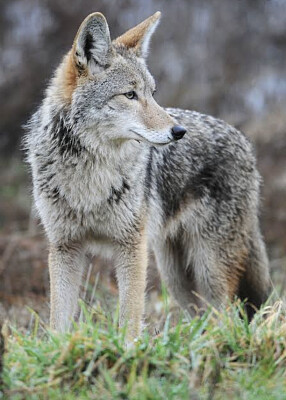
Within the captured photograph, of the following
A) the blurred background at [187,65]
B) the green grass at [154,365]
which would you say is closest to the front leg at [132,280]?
the green grass at [154,365]

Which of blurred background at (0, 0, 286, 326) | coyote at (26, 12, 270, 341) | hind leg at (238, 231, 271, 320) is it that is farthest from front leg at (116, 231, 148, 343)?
blurred background at (0, 0, 286, 326)

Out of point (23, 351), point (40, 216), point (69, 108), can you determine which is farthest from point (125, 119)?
point (23, 351)

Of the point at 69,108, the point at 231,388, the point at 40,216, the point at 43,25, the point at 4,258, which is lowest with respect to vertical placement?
the point at 4,258

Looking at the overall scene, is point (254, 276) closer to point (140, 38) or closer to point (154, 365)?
point (140, 38)

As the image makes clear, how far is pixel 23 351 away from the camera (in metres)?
4.23

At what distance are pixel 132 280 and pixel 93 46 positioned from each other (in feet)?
5.83

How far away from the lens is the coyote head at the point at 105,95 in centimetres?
523

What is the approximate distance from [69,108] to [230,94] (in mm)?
10541

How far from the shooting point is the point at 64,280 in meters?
5.64

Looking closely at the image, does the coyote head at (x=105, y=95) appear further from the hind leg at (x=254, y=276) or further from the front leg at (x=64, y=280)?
the hind leg at (x=254, y=276)

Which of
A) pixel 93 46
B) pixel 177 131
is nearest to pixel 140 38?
pixel 93 46

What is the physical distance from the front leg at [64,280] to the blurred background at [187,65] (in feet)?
18.2

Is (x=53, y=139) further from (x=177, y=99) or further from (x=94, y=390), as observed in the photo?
(x=177, y=99)

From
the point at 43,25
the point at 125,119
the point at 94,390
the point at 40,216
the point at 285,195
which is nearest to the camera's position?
the point at 94,390
